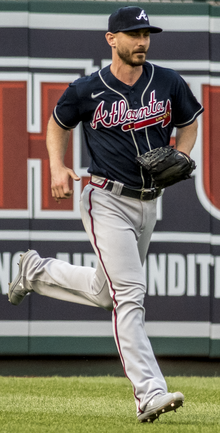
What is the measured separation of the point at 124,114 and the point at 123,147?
16 cm

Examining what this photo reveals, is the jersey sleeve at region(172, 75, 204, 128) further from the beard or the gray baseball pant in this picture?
the gray baseball pant

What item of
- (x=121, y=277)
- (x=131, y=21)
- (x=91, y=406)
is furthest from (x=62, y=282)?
(x=131, y=21)

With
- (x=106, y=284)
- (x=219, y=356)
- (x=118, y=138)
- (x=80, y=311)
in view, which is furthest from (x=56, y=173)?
(x=219, y=356)

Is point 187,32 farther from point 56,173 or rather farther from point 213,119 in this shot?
point 56,173

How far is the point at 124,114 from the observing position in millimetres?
3256

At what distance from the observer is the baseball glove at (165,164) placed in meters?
3.17

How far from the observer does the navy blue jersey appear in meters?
3.26

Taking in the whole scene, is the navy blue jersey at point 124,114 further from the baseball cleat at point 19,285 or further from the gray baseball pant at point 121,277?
the baseball cleat at point 19,285

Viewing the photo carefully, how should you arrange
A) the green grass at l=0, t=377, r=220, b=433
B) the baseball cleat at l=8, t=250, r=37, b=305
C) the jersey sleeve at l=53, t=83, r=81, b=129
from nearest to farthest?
the green grass at l=0, t=377, r=220, b=433
the jersey sleeve at l=53, t=83, r=81, b=129
the baseball cleat at l=8, t=250, r=37, b=305

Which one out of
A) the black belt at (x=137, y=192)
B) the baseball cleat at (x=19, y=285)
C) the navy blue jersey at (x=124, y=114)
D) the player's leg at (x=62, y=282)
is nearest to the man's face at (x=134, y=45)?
the navy blue jersey at (x=124, y=114)

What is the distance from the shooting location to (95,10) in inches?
208

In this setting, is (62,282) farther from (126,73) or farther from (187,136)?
(126,73)

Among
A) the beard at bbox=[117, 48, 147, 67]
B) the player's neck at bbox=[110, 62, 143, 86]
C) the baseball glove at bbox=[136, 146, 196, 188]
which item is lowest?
the baseball glove at bbox=[136, 146, 196, 188]

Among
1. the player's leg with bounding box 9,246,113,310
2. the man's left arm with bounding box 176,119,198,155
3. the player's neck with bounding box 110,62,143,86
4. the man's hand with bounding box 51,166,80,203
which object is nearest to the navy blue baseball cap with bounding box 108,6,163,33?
the player's neck with bounding box 110,62,143,86
